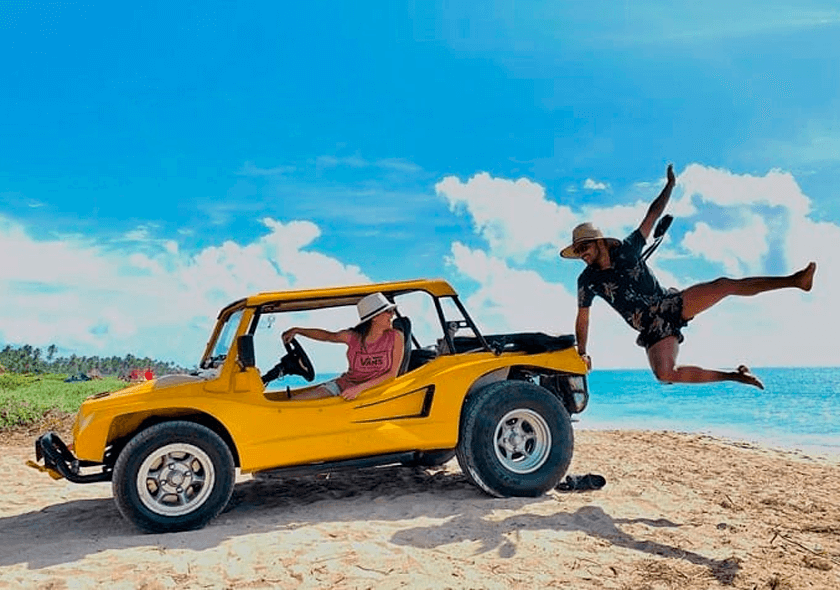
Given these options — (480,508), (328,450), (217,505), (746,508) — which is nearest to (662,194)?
(746,508)

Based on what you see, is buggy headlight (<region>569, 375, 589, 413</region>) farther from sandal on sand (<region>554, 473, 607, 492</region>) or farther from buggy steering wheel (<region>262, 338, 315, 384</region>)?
buggy steering wheel (<region>262, 338, 315, 384</region>)

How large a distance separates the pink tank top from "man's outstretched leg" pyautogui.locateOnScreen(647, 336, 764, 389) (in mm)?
2593

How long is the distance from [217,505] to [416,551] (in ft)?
6.14

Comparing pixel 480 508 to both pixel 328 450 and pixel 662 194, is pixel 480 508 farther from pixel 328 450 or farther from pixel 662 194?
pixel 662 194

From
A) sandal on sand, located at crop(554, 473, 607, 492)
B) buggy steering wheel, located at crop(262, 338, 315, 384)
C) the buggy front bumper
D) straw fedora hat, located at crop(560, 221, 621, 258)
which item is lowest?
sandal on sand, located at crop(554, 473, 607, 492)

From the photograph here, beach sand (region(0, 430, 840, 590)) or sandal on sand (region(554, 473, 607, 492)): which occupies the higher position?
sandal on sand (region(554, 473, 607, 492))

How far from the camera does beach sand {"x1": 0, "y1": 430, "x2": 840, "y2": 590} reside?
452cm

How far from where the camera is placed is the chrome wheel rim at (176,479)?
5.69 meters

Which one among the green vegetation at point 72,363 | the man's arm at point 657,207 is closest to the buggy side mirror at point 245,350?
the man's arm at point 657,207

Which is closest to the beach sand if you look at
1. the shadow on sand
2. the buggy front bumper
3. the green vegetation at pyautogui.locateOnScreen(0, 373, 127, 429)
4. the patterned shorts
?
the shadow on sand

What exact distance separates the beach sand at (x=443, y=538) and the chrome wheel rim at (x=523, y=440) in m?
0.37

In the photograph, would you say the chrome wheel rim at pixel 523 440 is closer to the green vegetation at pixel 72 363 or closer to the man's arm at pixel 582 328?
the man's arm at pixel 582 328

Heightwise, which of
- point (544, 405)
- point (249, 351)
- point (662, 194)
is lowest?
point (544, 405)

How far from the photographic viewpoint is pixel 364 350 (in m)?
6.72
